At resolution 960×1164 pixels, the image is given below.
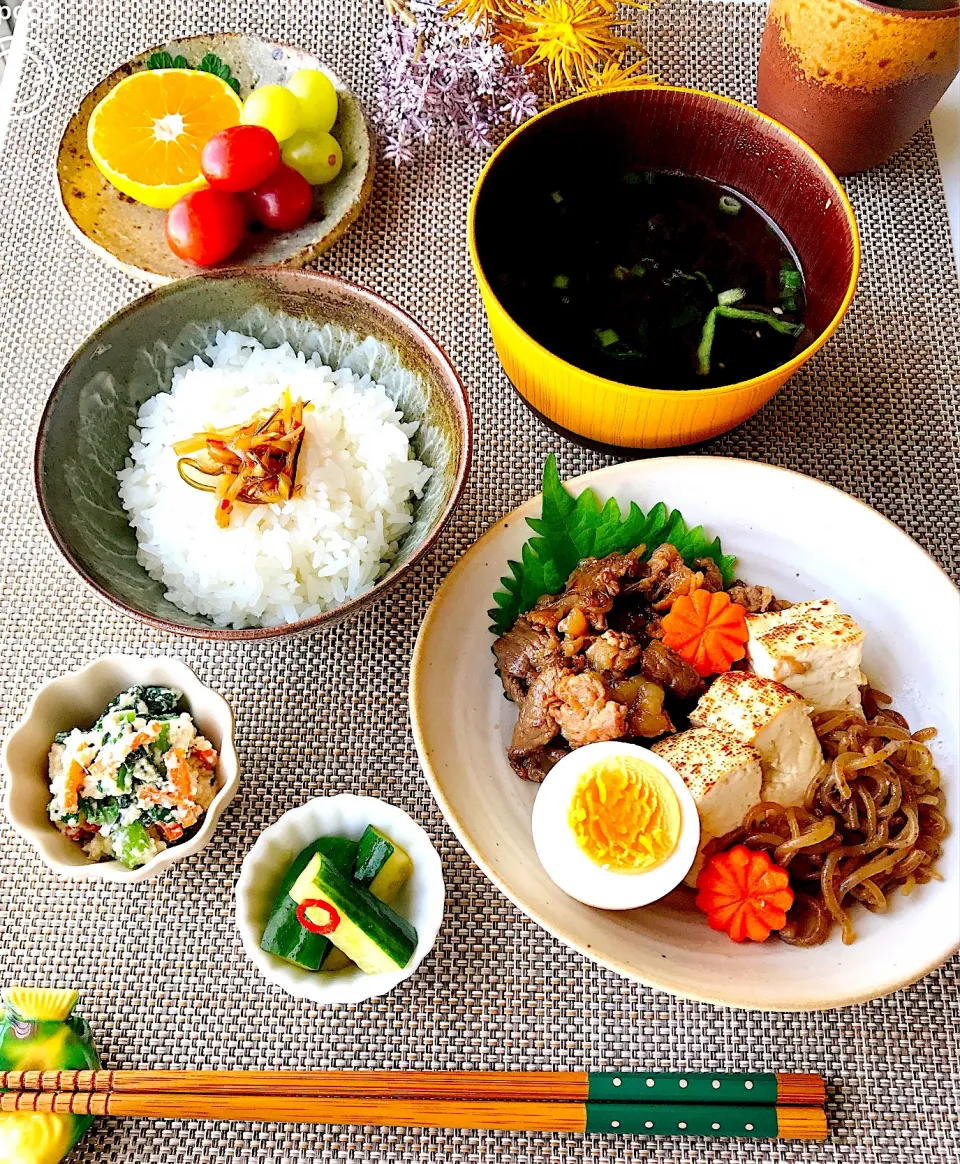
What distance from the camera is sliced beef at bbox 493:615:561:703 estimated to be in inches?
64.4

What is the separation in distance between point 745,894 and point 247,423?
46.7 inches

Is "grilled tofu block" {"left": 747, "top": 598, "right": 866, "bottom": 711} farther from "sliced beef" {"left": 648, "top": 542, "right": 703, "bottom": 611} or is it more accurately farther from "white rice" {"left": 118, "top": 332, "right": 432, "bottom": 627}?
"white rice" {"left": 118, "top": 332, "right": 432, "bottom": 627}

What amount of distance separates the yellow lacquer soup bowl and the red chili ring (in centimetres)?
95

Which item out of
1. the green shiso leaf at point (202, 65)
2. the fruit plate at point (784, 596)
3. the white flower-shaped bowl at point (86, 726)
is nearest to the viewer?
the fruit plate at point (784, 596)

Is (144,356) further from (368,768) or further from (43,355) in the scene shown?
(368,768)

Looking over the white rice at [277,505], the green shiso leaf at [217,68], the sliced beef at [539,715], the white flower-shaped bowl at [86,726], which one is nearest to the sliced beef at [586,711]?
the sliced beef at [539,715]

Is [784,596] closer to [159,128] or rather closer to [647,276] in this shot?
[647,276]

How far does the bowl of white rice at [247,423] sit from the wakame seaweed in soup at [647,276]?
0.85 ft

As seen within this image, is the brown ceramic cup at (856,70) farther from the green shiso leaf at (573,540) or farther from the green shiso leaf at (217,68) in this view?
the green shiso leaf at (217,68)

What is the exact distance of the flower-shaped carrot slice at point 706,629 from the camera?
1641mm

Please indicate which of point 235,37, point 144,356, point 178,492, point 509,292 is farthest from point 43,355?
point 509,292

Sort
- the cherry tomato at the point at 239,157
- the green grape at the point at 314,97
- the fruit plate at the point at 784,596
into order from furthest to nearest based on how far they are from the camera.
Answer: the green grape at the point at 314,97 → the cherry tomato at the point at 239,157 → the fruit plate at the point at 784,596

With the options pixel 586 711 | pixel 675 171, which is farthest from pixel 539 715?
pixel 675 171

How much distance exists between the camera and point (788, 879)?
5.04 feet
